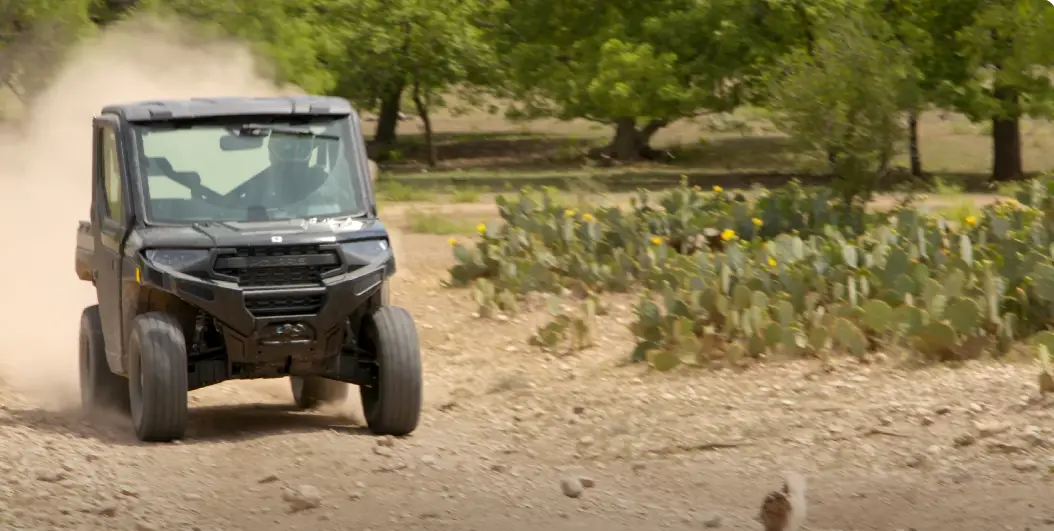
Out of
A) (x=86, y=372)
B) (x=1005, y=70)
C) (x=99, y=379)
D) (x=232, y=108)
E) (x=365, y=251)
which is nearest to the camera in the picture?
(x=365, y=251)

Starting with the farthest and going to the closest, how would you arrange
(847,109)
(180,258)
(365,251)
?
(847,109) → (365,251) → (180,258)

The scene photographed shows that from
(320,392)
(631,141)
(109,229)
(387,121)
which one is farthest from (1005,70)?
(109,229)

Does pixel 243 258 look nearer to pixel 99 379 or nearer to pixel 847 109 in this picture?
pixel 99 379

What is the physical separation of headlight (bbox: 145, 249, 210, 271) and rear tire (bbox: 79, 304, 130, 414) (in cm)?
154

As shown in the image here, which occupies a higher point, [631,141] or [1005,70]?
[1005,70]

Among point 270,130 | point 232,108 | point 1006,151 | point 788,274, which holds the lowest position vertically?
point 788,274

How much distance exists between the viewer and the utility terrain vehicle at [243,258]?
8703 millimetres

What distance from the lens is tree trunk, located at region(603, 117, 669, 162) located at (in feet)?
135

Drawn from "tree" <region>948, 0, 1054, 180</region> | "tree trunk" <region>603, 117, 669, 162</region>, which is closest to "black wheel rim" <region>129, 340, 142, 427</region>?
"tree" <region>948, 0, 1054, 180</region>

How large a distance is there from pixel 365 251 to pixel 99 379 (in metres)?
2.14

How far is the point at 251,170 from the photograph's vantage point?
929cm

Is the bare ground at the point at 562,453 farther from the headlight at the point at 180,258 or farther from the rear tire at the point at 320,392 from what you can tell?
the headlight at the point at 180,258

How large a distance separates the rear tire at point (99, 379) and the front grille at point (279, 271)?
1692mm

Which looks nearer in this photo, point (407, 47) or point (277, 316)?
point (277, 316)
